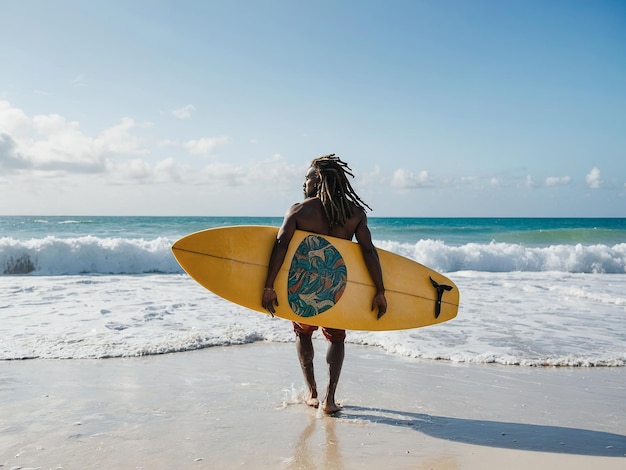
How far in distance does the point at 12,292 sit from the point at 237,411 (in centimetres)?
663

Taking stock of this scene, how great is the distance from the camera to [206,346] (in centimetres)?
543

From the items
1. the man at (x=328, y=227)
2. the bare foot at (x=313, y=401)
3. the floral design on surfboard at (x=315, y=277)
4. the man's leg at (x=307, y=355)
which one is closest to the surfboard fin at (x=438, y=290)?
the man at (x=328, y=227)

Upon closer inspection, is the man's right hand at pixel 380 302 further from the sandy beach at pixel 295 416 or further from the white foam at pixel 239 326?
the white foam at pixel 239 326

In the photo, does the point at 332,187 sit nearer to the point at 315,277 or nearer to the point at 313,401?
the point at 315,277

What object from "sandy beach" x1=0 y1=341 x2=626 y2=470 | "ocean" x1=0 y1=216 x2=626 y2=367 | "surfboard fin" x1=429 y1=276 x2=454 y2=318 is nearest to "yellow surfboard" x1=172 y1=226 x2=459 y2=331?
"surfboard fin" x1=429 y1=276 x2=454 y2=318

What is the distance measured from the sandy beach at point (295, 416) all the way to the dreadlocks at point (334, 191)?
1303 millimetres

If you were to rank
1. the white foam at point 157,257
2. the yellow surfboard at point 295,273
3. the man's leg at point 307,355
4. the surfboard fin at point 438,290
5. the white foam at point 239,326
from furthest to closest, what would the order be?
the white foam at point 157,257
the white foam at point 239,326
the surfboard fin at point 438,290
the man's leg at point 307,355
the yellow surfboard at point 295,273

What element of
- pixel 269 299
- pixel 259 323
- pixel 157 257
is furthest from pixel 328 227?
pixel 157 257

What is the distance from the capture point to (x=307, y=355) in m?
3.67

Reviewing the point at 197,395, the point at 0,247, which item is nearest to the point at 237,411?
the point at 197,395

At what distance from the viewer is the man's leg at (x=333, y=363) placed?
354cm

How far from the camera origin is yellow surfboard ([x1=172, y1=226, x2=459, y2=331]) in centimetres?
355

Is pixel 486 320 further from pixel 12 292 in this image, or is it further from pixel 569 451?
pixel 12 292

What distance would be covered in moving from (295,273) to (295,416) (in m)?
0.91
